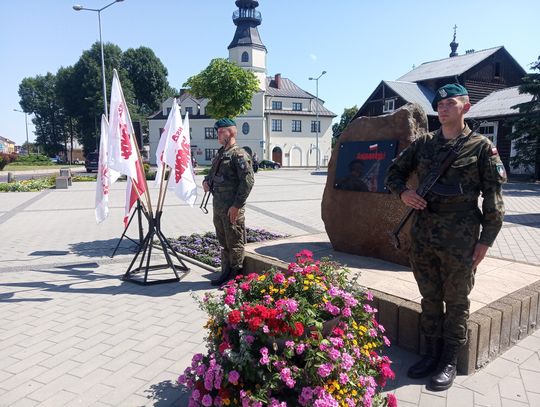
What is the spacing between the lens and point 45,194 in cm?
1664

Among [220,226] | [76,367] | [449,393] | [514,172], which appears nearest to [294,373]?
[449,393]

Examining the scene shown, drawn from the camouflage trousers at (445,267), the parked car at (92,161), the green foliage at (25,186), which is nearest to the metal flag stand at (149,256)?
the camouflage trousers at (445,267)

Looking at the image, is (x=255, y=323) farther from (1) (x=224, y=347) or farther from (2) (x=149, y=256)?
(2) (x=149, y=256)

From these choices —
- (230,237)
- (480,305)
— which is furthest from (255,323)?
(230,237)

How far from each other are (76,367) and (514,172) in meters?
28.5

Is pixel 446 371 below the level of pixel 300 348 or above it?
below

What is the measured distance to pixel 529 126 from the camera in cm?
2077

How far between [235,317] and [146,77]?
62984 mm

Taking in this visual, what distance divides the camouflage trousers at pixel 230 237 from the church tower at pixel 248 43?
46742 mm

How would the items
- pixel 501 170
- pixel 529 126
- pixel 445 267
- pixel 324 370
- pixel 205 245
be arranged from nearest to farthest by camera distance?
1. pixel 324 370
2. pixel 501 170
3. pixel 445 267
4. pixel 205 245
5. pixel 529 126

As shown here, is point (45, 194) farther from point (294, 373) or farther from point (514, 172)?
point (514, 172)

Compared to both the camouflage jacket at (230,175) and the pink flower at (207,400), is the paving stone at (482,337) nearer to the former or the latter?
the pink flower at (207,400)

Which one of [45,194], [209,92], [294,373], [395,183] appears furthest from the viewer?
[209,92]

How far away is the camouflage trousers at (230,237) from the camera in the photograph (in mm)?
5000
